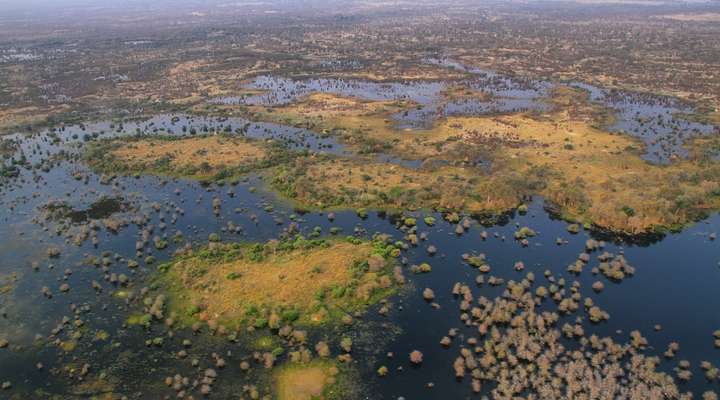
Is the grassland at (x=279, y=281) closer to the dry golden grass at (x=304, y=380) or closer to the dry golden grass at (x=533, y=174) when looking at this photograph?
the dry golden grass at (x=304, y=380)

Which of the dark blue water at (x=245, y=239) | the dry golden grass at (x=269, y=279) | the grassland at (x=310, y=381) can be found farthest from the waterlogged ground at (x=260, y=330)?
the dry golden grass at (x=269, y=279)

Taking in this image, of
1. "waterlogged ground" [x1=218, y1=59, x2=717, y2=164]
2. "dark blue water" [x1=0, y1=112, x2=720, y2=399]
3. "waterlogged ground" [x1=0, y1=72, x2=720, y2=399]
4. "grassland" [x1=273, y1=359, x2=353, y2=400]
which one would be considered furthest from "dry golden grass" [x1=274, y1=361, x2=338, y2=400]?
"waterlogged ground" [x1=218, y1=59, x2=717, y2=164]

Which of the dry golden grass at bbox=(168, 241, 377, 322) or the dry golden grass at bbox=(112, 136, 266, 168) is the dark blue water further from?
the dry golden grass at bbox=(112, 136, 266, 168)

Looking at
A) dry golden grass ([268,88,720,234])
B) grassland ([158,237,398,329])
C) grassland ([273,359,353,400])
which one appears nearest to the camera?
grassland ([273,359,353,400])

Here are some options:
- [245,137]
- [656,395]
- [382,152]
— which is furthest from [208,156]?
[656,395]

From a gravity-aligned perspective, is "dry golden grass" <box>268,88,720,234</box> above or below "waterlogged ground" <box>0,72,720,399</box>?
above

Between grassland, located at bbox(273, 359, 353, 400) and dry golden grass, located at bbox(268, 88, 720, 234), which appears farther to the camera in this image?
dry golden grass, located at bbox(268, 88, 720, 234)
